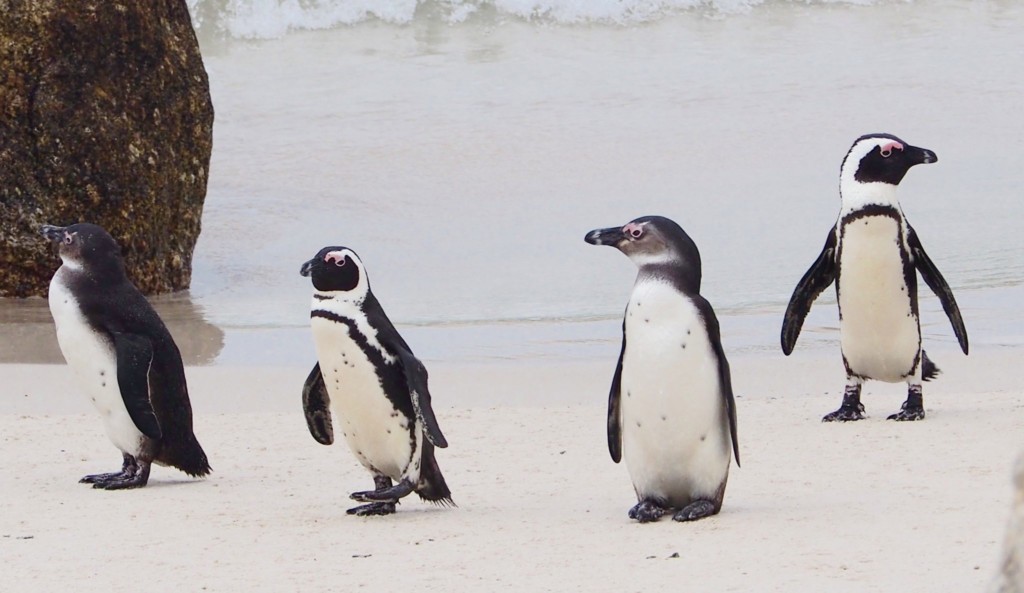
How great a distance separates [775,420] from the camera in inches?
239

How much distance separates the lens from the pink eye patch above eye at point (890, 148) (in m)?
6.09

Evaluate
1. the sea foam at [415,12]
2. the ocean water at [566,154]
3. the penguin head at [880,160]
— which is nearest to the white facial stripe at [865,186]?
the penguin head at [880,160]

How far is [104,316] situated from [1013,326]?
15.2 ft

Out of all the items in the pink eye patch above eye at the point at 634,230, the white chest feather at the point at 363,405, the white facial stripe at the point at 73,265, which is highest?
the pink eye patch above eye at the point at 634,230

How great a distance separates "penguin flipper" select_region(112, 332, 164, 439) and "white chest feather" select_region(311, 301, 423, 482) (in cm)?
75

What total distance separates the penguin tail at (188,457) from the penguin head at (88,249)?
1.98 feet

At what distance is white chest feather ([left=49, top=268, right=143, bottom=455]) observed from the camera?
5.22 meters

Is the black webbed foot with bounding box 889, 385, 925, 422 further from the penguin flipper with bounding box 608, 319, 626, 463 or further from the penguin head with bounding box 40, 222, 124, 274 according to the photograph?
the penguin head with bounding box 40, 222, 124, 274

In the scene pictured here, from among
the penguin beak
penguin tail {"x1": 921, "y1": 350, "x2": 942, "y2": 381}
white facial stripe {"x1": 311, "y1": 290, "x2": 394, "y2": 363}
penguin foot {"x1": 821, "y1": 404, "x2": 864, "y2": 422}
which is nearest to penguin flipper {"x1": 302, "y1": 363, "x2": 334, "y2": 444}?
white facial stripe {"x1": 311, "y1": 290, "x2": 394, "y2": 363}

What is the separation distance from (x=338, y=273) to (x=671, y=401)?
103 cm

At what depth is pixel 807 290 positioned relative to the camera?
639cm

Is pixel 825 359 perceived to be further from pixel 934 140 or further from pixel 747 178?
pixel 934 140

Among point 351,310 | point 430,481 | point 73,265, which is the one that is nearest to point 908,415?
point 430,481

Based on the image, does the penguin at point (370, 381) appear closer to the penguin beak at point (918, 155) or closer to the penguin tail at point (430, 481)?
the penguin tail at point (430, 481)
